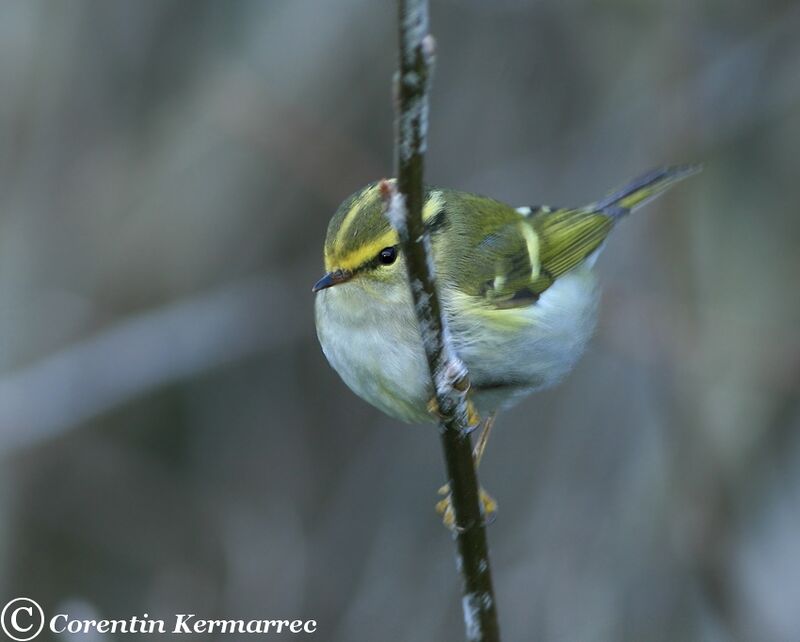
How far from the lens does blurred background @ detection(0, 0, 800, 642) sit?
413 cm

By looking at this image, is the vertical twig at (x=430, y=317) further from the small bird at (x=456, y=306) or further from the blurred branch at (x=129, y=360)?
the blurred branch at (x=129, y=360)

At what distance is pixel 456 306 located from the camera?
109 inches

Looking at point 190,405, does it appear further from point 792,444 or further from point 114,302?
point 792,444

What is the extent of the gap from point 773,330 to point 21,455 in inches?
131

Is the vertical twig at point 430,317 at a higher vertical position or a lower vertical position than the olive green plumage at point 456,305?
lower

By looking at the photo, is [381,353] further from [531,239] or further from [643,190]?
[643,190]

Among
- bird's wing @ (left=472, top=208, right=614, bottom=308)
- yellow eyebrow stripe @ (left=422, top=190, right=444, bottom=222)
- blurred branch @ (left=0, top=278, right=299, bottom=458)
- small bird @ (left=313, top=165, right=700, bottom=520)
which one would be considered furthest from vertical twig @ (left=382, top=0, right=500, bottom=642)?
blurred branch @ (left=0, top=278, right=299, bottom=458)

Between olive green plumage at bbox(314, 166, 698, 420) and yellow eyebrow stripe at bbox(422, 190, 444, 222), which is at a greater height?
yellow eyebrow stripe at bbox(422, 190, 444, 222)

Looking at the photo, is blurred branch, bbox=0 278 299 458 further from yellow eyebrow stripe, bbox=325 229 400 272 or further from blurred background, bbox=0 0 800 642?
yellow eyebrow stripe, bbox=325 229 400 272

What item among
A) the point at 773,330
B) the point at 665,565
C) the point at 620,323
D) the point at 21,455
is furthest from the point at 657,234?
the point at 21,455

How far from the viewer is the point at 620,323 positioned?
13.8 ft

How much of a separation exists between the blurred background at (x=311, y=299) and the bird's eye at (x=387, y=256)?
1.68 meters

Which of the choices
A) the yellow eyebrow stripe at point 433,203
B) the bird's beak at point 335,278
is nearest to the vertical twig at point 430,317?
the bird's beak at point 335,278

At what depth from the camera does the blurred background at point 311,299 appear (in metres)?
4.13
